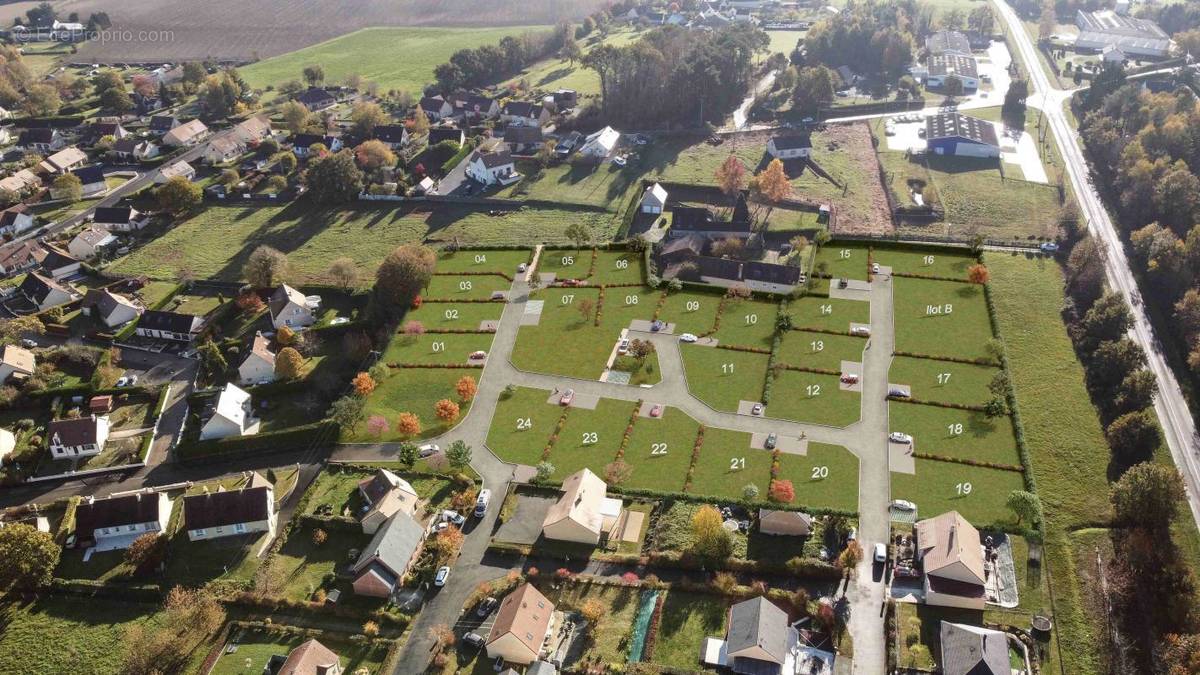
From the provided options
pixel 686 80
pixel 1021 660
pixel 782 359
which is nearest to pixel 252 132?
pixel 686 80

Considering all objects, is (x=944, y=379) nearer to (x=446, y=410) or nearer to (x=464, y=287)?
(x=446, y=410)

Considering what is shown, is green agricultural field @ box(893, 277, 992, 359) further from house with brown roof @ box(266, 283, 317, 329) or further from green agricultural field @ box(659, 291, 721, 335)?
house with brown roof @ box(266, 283, 317, 329)

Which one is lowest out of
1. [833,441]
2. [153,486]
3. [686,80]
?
[153,486]

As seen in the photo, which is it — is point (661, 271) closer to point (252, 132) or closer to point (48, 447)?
point (48, 447)

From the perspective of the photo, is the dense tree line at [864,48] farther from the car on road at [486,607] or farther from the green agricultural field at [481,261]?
the car on road at [486,607]

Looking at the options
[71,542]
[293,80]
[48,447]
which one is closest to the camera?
[71,542]

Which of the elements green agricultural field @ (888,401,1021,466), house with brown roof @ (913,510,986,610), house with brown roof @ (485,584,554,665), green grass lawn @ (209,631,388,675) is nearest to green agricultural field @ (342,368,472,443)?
green grass lawn @ (209,631,388,675)

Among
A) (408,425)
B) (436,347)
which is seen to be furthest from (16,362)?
(408,425)

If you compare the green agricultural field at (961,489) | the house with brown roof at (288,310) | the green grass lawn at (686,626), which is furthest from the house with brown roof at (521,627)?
the house with brown roof at (288,310)
